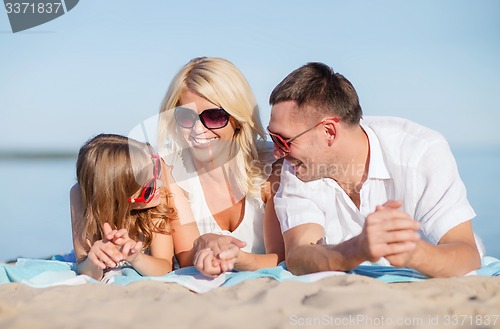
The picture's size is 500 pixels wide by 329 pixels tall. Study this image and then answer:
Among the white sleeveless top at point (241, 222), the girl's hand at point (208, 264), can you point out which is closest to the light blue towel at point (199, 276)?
the girl's hand at point (208, 264)

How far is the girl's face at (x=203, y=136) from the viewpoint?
4730 mm

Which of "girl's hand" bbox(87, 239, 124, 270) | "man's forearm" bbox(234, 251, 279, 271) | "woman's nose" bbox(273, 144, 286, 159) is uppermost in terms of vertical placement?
"woman's nose" bbox(273, 144, 286, 159)

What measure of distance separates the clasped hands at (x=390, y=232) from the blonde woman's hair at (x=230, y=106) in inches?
71.7

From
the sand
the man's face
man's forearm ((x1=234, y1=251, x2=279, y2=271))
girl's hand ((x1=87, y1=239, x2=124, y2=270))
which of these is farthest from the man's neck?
girl's hand ((x1=87, y1=239, x2=124, y2=270))

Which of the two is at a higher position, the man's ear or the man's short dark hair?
the man's short dark hair

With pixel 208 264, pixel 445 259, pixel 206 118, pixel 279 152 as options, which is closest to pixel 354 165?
pixel 279 152

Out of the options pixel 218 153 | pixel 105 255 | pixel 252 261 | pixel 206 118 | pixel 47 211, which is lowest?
pixel 47 211

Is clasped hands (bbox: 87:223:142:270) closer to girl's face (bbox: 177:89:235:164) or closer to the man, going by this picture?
the man

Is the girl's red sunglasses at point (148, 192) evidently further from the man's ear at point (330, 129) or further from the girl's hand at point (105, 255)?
the man's ear at point (330, 129)

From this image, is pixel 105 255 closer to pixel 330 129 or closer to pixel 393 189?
pixel 330 129

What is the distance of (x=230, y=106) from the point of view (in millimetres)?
4758

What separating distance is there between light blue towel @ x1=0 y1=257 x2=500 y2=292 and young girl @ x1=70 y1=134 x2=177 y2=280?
8.6 inches

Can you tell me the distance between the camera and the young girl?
14.2ft

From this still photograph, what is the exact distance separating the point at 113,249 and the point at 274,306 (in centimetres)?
138
